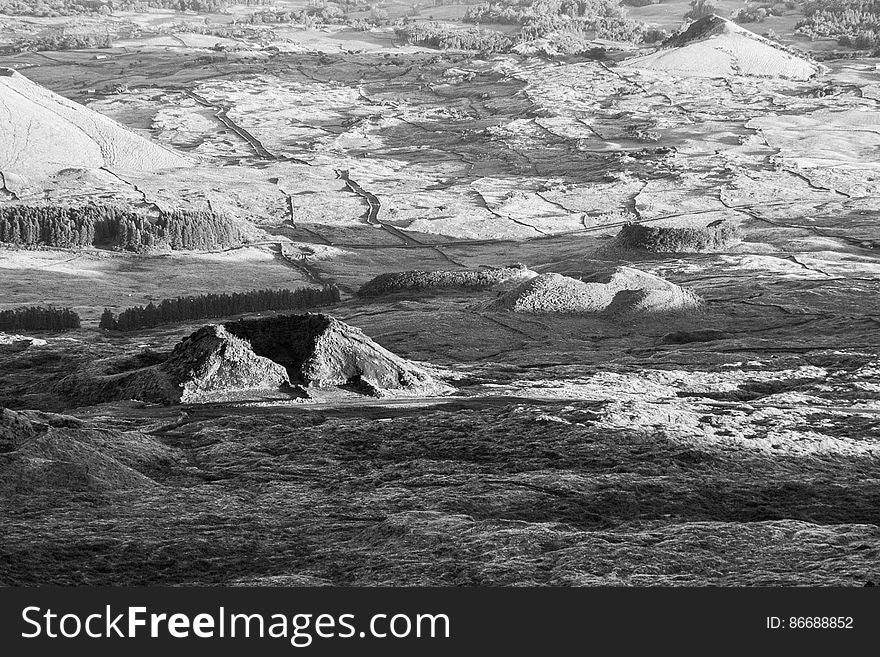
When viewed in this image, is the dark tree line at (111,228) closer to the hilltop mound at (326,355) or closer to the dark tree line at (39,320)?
the dark tree line at (39,320)

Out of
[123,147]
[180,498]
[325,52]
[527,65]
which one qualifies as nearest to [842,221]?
[123,147]

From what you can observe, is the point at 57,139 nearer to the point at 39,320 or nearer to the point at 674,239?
the point at 39,320

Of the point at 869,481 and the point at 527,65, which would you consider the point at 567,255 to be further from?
the point at 527,65

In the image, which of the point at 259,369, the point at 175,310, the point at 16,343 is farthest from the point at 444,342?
the point at 175,310

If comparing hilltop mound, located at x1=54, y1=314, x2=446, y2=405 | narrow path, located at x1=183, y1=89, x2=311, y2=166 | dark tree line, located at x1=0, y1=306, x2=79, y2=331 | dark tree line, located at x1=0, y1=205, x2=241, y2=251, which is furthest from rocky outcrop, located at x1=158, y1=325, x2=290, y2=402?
narrow path, located at x1=183, y1=89, x2=311, y2=166

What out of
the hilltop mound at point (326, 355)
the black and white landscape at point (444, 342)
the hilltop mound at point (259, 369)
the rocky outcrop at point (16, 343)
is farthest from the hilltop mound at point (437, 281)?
the hilltop mound at point (259, 369)

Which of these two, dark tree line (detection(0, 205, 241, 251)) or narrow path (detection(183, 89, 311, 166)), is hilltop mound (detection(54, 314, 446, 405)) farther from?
narrow path (detection(183, 89, 311, 166))
